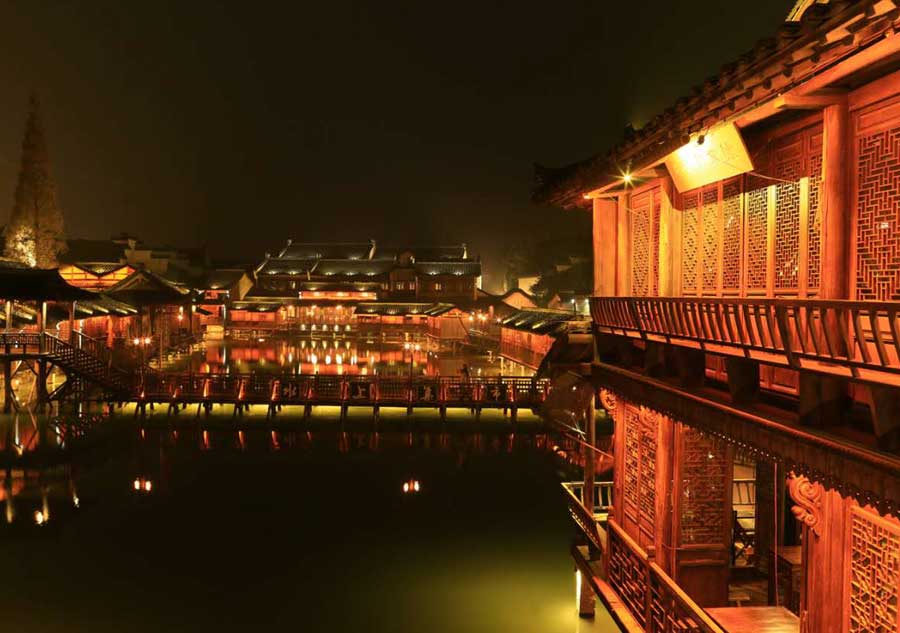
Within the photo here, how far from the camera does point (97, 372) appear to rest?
29672 millimetres

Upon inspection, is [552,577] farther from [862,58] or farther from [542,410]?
[862,58]

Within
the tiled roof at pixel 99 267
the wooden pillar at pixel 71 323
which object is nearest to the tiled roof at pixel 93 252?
the tiled roof at pixel 99 267

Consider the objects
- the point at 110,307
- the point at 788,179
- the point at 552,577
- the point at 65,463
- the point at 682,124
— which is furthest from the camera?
the point at 110,307

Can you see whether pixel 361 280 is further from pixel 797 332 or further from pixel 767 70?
pixel 797 332

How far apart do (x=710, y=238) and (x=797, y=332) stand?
351 cm

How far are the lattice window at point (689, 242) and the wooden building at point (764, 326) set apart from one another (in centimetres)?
3

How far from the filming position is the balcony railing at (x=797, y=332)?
4.57 meters

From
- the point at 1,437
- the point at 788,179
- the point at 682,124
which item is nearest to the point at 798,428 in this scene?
the point at 788,179

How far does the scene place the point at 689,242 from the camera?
9125 millimetres

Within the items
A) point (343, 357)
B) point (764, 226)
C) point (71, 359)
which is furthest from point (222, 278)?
point (764, 226)

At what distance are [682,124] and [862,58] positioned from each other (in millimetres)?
2486

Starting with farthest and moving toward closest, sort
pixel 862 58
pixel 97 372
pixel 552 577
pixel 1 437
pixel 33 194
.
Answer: pixel 33 194 < pixel 97 372 < pixel 1 437 < pixel 552 577 < pixel 862 58

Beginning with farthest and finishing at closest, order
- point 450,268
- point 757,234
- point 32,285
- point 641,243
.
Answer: point 450,268 → point 32,285 → point 641,243 → point 757,234

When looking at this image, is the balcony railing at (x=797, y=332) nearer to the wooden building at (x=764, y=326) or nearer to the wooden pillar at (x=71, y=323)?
the wooden building at (x=764, y=326)
